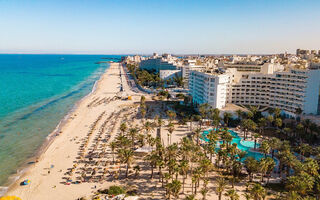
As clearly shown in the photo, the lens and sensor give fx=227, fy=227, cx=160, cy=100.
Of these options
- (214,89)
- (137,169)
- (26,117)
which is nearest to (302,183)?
(137,169)

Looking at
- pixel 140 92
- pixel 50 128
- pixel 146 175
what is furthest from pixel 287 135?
pixel 140 92

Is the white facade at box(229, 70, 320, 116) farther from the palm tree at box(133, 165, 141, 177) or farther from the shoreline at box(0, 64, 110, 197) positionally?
the shoreline at box(0, 64, 110, 197)

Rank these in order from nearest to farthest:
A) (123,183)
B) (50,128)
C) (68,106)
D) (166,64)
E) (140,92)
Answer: (123,183), (50,128), (68,106), (140,92), (166,64)

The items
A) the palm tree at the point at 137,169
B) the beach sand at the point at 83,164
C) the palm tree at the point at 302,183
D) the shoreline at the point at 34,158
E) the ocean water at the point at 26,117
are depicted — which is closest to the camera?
the palm tree at the point at 302,183

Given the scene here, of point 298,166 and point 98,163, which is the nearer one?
point 298,166

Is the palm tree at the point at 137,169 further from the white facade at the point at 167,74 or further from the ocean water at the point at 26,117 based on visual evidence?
the white facade at the point at 167,74

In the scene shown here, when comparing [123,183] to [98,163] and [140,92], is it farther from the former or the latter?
[140,92]

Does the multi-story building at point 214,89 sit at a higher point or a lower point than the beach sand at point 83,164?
higher

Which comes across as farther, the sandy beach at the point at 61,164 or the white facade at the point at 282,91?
the white facade at the point at 282,91

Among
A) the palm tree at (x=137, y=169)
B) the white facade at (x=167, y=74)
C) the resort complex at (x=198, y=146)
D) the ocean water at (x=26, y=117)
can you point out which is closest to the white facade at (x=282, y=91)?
the resort complex at (x=198, y=146)
